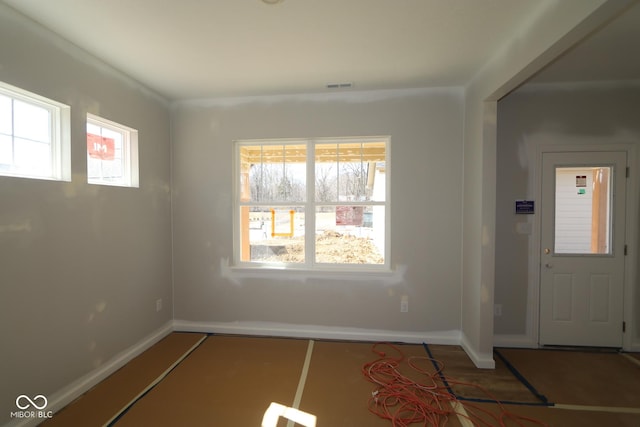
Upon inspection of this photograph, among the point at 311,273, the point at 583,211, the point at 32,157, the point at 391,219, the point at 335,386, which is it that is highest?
the point at 32,157

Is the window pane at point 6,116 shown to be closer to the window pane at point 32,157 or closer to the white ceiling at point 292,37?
the window pane at point 32,157

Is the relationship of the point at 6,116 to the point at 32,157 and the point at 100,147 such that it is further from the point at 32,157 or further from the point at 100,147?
the point at 100,147

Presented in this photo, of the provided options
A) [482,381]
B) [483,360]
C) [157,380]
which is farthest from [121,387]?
[483,360]

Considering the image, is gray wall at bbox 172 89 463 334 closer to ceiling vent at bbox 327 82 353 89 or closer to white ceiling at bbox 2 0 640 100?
ceiling vent at bbox 327 82 353 89

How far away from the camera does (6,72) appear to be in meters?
1.81

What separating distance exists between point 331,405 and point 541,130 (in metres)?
3.47

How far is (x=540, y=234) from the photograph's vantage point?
3.04 m

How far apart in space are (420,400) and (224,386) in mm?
1655

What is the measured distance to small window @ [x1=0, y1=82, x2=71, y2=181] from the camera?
6.21 feet

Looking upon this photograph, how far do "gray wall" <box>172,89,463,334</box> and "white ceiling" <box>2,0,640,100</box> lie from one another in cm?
36

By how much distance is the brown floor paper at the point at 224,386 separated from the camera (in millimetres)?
2037

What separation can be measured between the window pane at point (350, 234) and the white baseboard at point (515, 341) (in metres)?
1.55

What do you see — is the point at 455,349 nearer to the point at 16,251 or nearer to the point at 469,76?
the point at 469,76

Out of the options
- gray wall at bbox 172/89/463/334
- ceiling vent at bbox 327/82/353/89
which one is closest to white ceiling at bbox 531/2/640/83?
gray wall at bbox 172/89/463/334
